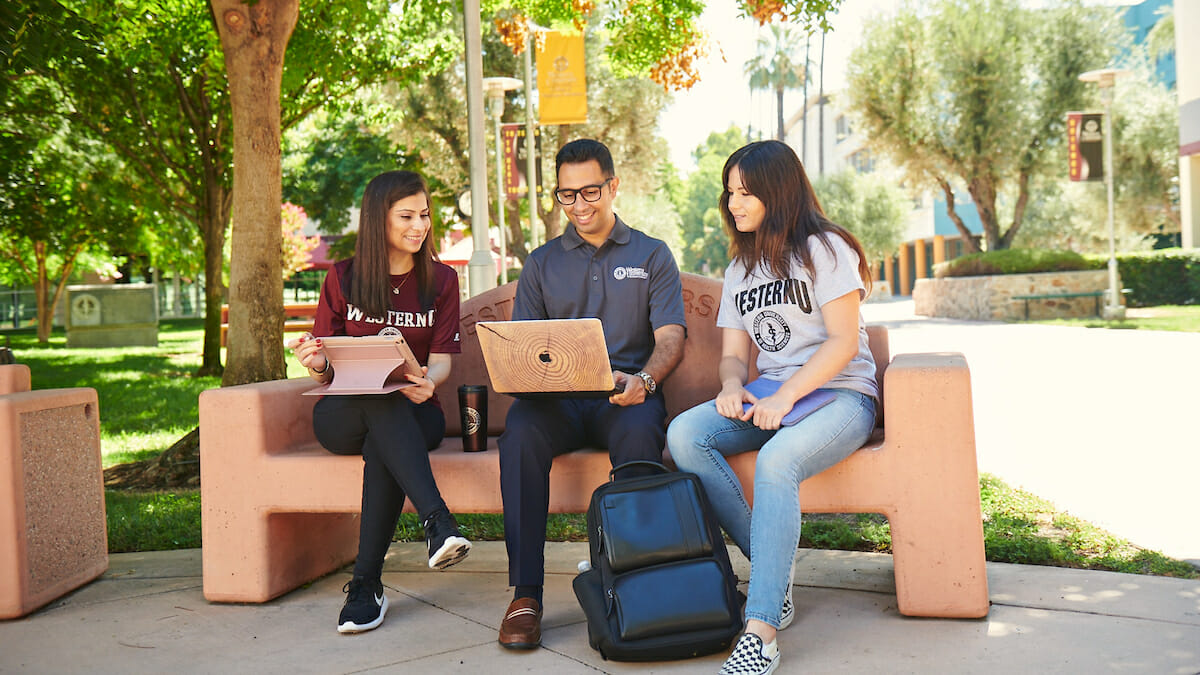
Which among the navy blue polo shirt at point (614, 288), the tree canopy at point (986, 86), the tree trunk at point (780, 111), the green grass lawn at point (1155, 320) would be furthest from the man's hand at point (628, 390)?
the tree trunk at point (780, 111)

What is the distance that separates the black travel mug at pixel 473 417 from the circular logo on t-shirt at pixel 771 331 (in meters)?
1.06

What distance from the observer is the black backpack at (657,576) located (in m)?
3.07

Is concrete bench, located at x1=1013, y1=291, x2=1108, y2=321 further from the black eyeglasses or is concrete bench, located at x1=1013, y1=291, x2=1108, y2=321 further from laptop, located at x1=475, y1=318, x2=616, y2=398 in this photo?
laptop, located at x1=475, y1=318, x2=616, y2=398

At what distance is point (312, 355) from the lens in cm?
376

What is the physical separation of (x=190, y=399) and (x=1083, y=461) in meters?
9.67

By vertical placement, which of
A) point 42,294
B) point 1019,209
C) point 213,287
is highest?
point 1019,209

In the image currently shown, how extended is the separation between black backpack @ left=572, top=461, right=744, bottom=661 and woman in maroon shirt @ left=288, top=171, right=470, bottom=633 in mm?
593

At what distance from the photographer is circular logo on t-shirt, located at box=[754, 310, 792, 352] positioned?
3.63 metres

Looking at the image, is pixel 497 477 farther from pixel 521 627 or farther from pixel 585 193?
pixel 585 193

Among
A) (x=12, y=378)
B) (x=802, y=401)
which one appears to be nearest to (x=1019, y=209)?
(x=802, y=401)

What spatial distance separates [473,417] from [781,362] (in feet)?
3.90

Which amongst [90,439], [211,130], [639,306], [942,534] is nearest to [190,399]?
[211,130]

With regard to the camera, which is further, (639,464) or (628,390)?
→ (628,390)

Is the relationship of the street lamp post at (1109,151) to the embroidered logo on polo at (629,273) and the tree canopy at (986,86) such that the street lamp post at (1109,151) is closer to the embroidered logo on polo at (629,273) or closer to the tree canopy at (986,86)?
the tree canopy at (986,86)
